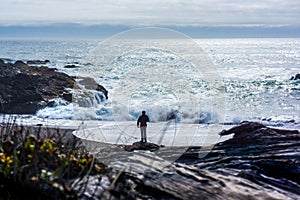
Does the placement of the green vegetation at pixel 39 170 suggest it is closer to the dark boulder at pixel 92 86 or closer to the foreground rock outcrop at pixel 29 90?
the foreground rock outcrop at pixel 29 90

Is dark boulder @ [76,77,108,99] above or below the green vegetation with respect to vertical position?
below

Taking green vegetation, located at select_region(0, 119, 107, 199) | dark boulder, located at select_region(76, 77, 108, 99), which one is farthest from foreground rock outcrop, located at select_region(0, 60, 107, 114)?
green vegetation, located at select_region(0, 119, 107, 199)

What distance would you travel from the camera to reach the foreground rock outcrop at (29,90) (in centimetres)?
2550

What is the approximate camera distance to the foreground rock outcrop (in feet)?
83.7

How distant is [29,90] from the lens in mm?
27594

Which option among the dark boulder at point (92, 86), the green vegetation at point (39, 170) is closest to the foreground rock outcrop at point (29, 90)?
the dark boulder at point (92, 86)

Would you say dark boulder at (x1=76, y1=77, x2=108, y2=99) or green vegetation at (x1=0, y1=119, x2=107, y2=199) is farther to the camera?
dark boulder at (x1=76, y1=77, x2=108, y2=99)

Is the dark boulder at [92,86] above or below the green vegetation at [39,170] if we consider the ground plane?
below

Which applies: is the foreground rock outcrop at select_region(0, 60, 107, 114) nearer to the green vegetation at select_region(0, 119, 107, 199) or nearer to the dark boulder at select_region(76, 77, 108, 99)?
the dark boulder at select_region(76, 77, 108, 99)

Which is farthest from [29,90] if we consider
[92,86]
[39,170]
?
[39,170]

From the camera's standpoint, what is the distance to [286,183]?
16.4ft

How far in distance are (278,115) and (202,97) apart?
5.91 m

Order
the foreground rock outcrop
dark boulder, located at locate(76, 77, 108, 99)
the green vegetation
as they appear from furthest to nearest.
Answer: dark boulder, located at locate(76, 77, 108, 99)
the foreground rock outcrop
the green vegetation

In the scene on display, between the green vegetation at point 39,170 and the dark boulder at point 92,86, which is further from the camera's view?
the dark boulder at point 92,86
